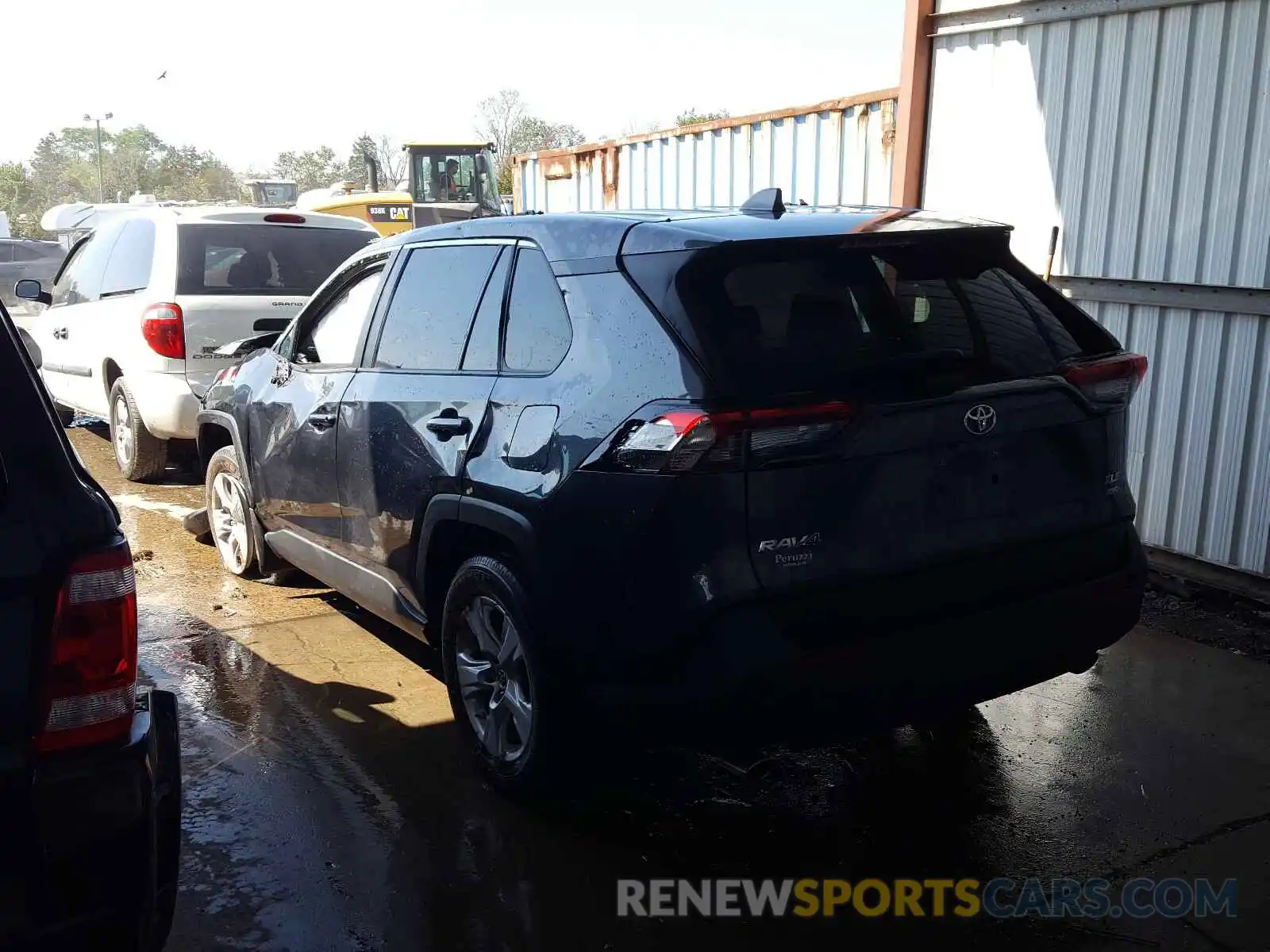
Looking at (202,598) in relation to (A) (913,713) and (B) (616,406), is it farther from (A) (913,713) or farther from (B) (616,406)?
(A) (913,713)

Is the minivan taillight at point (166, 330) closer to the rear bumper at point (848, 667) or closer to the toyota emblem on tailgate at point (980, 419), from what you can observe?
the rear bumper at point (848, 667)

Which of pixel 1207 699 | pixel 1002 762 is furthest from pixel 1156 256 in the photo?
pixel 1002 762

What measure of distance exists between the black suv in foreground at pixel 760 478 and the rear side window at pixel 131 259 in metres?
4.86

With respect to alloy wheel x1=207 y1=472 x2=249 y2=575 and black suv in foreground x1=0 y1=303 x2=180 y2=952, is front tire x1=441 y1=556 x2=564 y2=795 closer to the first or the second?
black suv in foreground x1=0 y1=303 x2=180 y2=952

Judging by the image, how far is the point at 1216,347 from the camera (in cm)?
562

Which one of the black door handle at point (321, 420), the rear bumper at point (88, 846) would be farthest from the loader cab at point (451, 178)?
the rear bumper at point (88, 846)

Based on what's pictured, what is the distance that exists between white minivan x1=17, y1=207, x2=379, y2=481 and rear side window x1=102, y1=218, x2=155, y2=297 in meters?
0.01

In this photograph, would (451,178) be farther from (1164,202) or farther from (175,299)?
(1164,202)

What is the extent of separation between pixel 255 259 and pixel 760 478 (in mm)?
5944

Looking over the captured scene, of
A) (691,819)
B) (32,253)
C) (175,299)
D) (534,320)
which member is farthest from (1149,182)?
(32,253)

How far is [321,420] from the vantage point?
4.64 m

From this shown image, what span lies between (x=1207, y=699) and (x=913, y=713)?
204 centimetres

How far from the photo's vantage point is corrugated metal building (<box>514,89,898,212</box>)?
26.5ft

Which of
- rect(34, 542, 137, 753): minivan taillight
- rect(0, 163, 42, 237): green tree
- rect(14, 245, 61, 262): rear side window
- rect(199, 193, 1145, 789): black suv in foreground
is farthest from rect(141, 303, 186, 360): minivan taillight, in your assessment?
rect(0, 163, 42, 237): green tree
